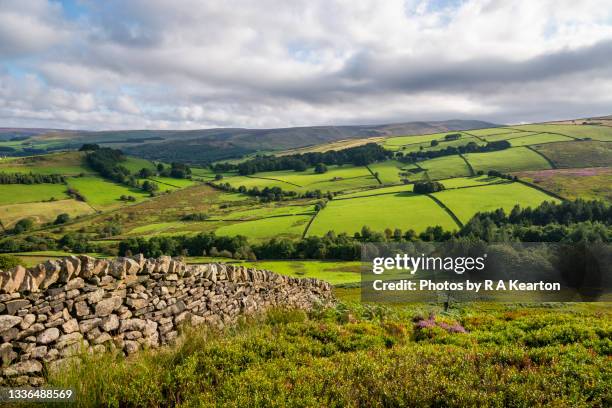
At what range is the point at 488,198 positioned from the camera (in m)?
81.1

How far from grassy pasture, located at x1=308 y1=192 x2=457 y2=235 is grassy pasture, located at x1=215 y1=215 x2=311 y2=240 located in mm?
2942

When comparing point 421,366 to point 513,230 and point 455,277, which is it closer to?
point 455,277

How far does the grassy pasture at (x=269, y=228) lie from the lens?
71562 mm

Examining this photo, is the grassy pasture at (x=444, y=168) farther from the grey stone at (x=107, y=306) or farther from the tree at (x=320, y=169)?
the grey stone at (x=107, y=306)

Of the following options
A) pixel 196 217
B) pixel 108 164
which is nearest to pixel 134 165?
pixel 108 164

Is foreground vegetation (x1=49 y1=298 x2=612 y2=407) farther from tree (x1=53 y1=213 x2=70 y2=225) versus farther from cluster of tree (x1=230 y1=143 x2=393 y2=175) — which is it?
cluster of tree (x1=230 y1=143 x2=393 y2=175)

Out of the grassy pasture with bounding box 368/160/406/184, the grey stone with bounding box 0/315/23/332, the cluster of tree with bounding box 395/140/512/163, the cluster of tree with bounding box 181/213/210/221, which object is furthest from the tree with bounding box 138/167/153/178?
the grey stone with bounding box 0/315/23/332

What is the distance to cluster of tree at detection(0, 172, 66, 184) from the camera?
324 ft

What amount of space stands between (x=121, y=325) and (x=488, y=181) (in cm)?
10308

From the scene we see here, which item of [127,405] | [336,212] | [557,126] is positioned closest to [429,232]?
[336,212]

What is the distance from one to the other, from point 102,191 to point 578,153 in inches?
5813

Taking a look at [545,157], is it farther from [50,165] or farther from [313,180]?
[50,165]

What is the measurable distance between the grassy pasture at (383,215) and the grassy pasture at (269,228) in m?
2.94

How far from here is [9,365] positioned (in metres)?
5.69
